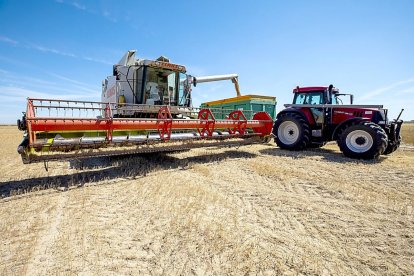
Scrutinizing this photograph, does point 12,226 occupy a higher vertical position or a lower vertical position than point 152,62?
lower

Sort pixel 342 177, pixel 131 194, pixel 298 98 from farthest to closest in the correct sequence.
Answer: pixel 298 98 → pixel 342 177 → pixel 131 194

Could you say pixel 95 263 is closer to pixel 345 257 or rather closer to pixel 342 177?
pixel 345 257

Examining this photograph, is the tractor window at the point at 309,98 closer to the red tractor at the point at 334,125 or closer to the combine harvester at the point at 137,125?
the red tractor at the point at 334,125

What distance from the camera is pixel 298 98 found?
26.7 ft

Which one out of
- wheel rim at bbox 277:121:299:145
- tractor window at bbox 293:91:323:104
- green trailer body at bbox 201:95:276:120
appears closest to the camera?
tractor window at bbox 293:91:323:104

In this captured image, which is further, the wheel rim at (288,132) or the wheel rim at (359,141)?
the wheel rim at (288,132)

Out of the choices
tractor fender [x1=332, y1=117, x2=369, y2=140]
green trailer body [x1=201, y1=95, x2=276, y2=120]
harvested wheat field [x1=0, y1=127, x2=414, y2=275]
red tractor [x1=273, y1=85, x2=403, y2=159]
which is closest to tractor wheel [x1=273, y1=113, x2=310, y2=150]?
red tractor [x1=273, y1=85, x2=403, y2=159]

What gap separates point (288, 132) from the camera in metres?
8.01

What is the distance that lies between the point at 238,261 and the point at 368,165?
180 inches

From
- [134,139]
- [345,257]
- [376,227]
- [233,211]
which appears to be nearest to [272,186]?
[233,211]

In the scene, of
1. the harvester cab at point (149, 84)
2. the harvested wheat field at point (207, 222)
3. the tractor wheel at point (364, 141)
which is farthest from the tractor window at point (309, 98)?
the harvested wheat field at point (207, 222)

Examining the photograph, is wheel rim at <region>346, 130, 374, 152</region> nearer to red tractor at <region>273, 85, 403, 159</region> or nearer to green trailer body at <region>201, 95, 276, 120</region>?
red tractor at <region>273, 85, 403, 159</region>

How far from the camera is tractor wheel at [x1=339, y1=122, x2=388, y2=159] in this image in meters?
5.80

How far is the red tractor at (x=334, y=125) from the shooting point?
6.02 meters
